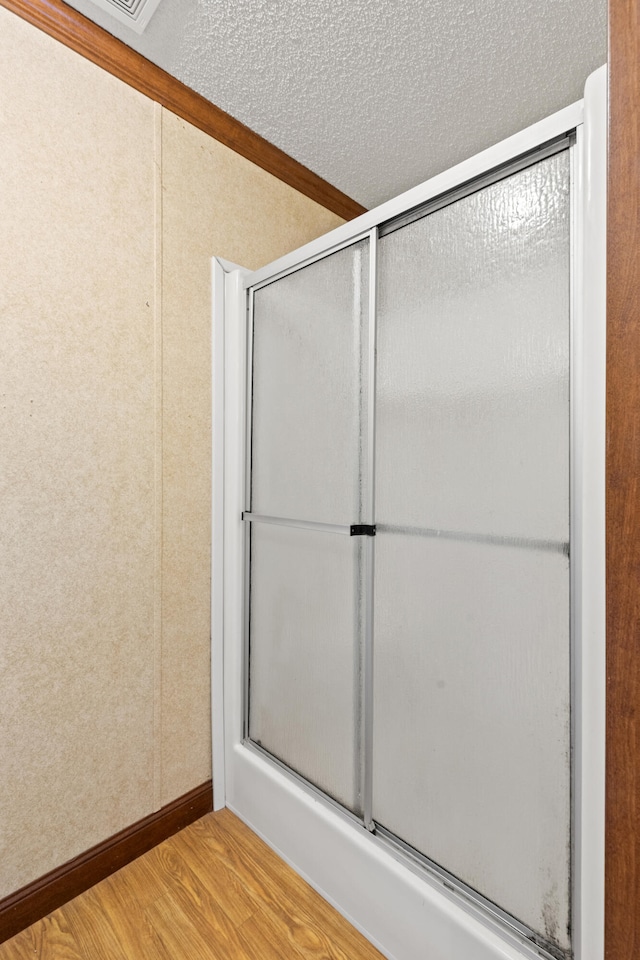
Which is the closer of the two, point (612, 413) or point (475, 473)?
point (612, 413)

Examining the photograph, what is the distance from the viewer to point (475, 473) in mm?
1118

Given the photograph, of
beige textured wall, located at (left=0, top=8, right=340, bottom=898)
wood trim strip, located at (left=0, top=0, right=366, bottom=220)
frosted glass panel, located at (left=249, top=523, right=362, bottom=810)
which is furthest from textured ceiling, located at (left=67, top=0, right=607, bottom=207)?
frosted glass panel, located at (left=249, top=523, right=362, bottom=810)

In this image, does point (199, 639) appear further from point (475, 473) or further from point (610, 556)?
point (610, 556)

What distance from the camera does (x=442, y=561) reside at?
3.88 feet

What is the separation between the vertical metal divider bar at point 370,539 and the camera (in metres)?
1.32

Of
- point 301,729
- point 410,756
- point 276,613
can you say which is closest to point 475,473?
point 410,756

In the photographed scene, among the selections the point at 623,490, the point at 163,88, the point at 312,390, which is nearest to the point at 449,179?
the point at 312,390

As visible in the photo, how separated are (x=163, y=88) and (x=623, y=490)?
1762mm

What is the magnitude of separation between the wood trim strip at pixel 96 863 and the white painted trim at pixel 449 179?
1724mm

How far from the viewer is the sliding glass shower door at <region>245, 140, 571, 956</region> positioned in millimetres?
1005

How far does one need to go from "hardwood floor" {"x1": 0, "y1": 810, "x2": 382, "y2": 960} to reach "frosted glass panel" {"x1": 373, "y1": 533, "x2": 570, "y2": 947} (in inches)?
13.5

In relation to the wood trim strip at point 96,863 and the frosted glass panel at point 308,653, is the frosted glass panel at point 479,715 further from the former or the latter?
the wood trim strip at point 96,863

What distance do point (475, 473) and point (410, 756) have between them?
701 millimetres

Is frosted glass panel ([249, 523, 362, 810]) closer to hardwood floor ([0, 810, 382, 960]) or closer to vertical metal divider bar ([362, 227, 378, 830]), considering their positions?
vertical metal divider bar ([362, 227, 378, 830])
